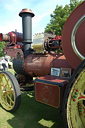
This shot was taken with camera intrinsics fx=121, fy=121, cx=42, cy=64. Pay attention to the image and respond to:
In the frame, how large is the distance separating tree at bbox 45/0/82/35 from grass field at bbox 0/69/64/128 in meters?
13.1

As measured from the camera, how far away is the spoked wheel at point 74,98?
141 cm

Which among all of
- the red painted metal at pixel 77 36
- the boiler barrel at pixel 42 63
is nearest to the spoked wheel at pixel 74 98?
the red painted metal at pixel 77 36

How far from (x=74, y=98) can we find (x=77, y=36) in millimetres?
977

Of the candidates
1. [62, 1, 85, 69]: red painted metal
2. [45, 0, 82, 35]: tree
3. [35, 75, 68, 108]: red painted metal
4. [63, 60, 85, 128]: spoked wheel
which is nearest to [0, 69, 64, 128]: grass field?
[35, 75, 68, 108]: red painted metal

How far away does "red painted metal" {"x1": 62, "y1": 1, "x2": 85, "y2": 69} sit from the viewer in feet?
6.09

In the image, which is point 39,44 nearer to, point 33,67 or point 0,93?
point 33,67

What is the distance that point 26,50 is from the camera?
4.04 meters

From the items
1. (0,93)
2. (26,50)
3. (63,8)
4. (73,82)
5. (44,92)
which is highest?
(63,8)

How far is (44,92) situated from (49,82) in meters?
0.26

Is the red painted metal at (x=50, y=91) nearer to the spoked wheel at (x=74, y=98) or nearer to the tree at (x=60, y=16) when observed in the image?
the spoked wheel at (x=74, y=98)

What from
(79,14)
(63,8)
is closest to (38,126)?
(79,14)

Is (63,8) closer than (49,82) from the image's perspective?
No

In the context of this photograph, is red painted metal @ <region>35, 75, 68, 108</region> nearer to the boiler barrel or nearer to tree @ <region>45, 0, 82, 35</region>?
the boiler barrel

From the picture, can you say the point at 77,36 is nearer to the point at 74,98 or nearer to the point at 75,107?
the point at 74,98
